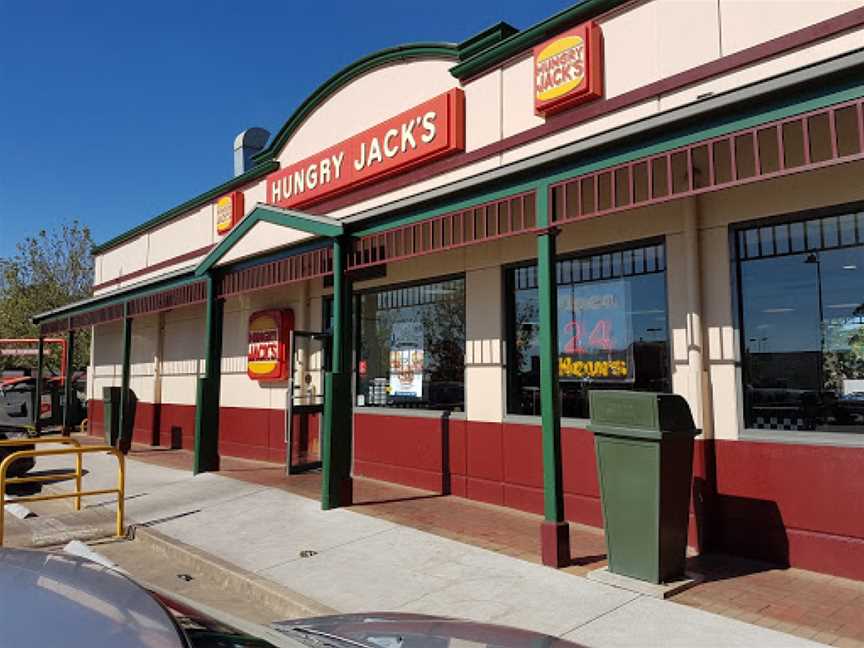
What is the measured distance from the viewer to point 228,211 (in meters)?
13.6

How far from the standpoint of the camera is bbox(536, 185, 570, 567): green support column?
5.79m

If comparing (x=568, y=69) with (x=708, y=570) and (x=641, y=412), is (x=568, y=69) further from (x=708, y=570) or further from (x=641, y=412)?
(x=708, y=570)

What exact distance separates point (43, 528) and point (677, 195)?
8145 millimetres

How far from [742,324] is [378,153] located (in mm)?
5803

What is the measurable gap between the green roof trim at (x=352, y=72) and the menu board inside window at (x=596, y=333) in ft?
12.0

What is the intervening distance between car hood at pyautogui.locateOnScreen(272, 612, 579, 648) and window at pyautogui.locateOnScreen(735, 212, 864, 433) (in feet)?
14.2

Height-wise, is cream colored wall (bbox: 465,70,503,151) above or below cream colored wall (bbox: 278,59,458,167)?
below

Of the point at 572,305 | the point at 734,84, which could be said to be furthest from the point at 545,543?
the point at 734,84

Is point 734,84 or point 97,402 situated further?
point 97,402

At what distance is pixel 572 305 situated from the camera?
7.89 metres

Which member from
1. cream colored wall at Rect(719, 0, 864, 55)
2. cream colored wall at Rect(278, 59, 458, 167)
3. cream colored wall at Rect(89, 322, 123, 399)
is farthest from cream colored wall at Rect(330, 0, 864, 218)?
cream colored wall at Rect(89, 322, 123, 399)

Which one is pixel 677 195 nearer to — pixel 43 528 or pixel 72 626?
pixel 72 626

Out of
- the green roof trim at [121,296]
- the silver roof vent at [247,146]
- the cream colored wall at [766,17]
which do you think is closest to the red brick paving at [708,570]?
the cream colored wall at [766,17]

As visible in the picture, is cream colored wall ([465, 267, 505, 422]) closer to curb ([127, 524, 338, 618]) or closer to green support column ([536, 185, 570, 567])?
green support column ([536, 185, 570, 567])
